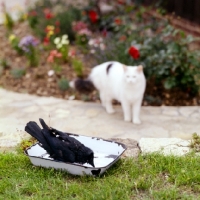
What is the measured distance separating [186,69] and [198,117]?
0.88 metres

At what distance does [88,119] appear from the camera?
529 cm

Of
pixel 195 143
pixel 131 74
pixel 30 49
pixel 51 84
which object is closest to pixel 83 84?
pixel 131 74

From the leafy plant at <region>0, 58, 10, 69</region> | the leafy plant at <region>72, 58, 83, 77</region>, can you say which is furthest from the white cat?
the leafy plant at <region>0, 58, 10, 69</region>

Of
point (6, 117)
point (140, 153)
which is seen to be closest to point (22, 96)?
point (6, 117)

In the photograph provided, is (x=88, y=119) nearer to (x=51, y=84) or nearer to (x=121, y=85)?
(x=121, y=85)

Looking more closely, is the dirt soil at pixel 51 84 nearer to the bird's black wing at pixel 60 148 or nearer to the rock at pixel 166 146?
the rock at pixel 166 146

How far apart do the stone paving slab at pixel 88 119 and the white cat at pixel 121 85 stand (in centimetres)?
15

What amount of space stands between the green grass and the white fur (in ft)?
4.77

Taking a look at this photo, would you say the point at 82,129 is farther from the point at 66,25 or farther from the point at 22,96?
the point at 66,25

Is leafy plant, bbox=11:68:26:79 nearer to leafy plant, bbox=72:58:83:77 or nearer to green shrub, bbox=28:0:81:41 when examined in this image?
leafy plant, bbox=72:58:83:77

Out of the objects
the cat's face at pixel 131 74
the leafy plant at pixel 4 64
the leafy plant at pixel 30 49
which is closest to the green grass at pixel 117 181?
the cat's face at pixel 131 74

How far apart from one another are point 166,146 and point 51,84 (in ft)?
10.4

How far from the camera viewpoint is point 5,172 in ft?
12.0

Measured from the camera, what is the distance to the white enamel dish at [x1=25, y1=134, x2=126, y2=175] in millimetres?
3482
